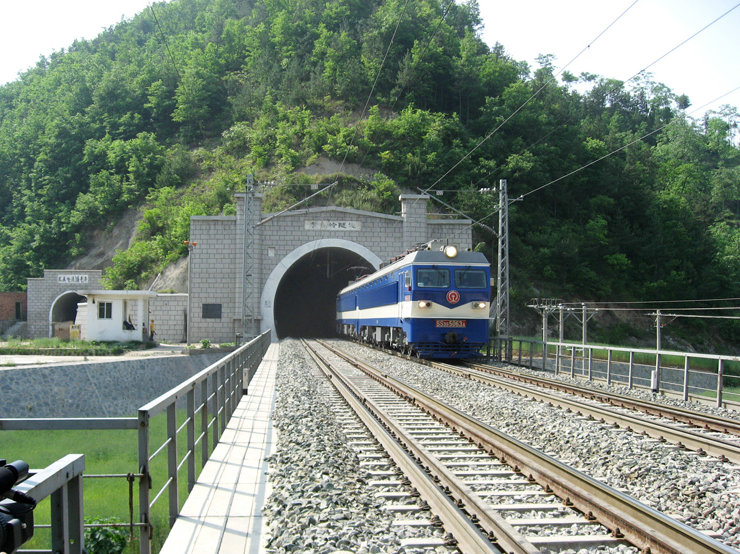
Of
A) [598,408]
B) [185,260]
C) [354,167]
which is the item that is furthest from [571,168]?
[598,408]

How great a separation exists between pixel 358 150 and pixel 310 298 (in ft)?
42.2

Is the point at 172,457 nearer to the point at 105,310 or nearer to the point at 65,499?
the point at 65,499

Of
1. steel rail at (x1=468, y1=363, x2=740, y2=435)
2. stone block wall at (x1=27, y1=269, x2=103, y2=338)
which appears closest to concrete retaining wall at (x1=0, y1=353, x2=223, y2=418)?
steel rail at (x1=468, y1=363, x2=740, y2=435)

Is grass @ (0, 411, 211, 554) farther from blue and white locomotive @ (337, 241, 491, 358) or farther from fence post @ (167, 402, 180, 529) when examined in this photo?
blue and white locomotive @ (337, 241, 491, 358)

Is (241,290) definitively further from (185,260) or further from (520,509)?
(520,509)

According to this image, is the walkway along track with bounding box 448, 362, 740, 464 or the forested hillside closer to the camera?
the walkway along track with bounding box 448, 362, 740, 464

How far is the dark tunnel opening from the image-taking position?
45.9 meters

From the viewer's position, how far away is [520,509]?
17.0ft

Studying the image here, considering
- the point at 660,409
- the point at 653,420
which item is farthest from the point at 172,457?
the point at 660,409

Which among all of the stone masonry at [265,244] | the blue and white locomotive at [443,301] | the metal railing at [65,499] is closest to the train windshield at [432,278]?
the blue and white locomotive at [443,301]

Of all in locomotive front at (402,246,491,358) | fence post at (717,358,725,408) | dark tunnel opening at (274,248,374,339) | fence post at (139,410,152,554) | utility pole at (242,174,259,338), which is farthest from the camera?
dark tunnel opening at (274,248,374,339)

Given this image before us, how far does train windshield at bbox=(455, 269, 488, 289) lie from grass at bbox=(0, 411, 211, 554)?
9.07m

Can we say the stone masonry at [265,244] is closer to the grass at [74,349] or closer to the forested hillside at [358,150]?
the grass at [74,349]

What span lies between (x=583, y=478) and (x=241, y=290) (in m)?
27.7
